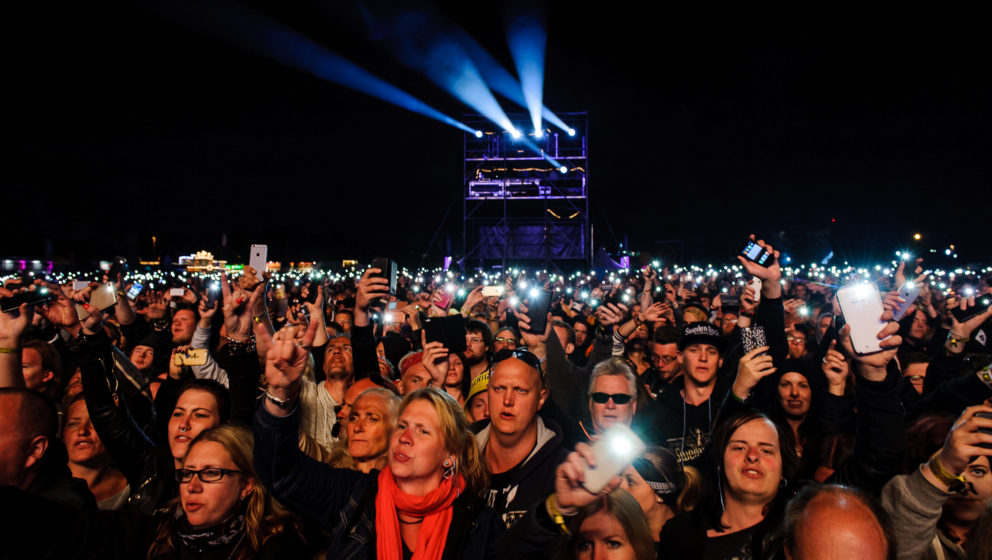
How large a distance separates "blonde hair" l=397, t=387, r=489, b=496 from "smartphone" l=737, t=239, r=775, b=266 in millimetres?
2317

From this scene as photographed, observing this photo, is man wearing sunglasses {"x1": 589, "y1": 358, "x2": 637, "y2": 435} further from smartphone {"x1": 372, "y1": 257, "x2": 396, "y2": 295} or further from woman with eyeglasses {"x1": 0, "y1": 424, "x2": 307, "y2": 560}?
woman with eyeglasses {"x1": 0, "y1": 424, "x2": 307, "y2": 560}

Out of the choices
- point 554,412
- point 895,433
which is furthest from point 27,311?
point 895,433

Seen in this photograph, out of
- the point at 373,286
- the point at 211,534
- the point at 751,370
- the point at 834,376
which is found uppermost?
the point at 373,286

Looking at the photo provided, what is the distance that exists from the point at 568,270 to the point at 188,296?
85.8ft

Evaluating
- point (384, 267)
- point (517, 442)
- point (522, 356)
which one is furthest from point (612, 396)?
point (384, 267)

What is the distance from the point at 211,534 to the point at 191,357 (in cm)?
262

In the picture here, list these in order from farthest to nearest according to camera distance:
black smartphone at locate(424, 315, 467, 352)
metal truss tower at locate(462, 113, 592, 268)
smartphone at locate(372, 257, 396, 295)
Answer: metal truss tower at locate(462, 113, 592, 268)
smartphone at locate(372, 257, 396, 295)
black smartphone at locate(424, 315, 467, 352)

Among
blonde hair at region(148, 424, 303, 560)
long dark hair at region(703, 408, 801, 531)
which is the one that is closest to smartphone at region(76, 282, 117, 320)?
blonde hair at region(148, 424, 303, 560)

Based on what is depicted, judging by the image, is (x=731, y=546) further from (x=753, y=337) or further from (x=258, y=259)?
(x=258, y=259)

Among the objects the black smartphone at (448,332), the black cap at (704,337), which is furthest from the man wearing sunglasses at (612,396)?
the black smartphone at (448,332)

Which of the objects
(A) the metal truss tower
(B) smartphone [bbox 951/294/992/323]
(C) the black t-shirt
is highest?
(A) the metal truss tower

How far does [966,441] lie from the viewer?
6.33 feet

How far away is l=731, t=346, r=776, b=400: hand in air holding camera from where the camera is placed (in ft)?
10.1

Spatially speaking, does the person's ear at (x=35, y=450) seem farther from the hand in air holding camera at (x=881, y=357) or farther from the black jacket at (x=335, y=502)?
the hand in air holding camera at (x=881, y=357)
